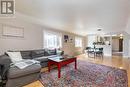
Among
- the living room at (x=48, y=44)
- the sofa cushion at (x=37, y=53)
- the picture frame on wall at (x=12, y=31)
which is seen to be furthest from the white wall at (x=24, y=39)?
the sofa cushion at (x=37, y=53)

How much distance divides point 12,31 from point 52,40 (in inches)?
110

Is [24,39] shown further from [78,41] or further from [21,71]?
[78,41]

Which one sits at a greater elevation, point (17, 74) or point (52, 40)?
point (52, 40)

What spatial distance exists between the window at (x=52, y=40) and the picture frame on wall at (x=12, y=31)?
166 cm

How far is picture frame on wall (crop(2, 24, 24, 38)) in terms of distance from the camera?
3865 millimetres

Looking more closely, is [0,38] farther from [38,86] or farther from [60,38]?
[60,38]

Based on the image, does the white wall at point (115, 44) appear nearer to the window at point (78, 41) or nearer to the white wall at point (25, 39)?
the window at point (78, 41)

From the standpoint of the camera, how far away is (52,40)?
6.57 meters

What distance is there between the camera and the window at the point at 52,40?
6043 mm

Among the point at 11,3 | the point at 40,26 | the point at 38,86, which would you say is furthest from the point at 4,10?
the point at 38,86

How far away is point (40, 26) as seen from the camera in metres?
5.49

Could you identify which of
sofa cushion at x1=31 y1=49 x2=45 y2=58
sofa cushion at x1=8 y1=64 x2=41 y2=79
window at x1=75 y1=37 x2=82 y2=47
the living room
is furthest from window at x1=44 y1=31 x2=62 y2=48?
window at x1=75 y1=37 x2=82 y2=47

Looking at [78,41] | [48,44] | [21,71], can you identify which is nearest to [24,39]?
[48,44]

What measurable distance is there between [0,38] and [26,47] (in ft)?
3.90
